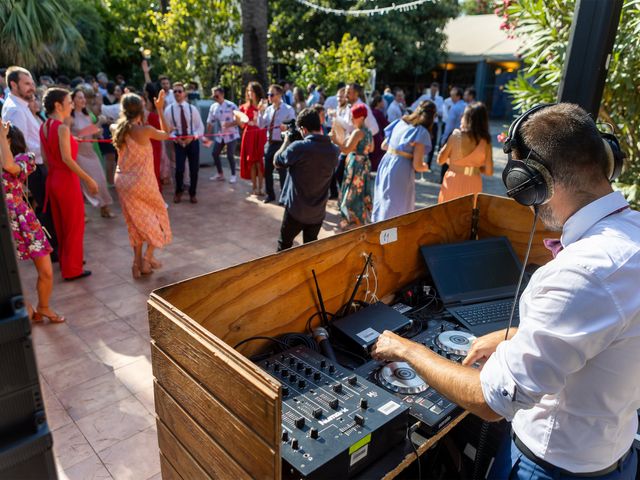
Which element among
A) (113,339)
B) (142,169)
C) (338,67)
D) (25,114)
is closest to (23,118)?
(25,114)

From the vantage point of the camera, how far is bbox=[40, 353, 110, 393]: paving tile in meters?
3.12

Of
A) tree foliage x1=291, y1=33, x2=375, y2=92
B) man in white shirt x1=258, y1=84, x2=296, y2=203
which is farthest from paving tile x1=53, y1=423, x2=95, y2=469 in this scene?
tree foliage x1=291, y1=33, x2=375, y2=92

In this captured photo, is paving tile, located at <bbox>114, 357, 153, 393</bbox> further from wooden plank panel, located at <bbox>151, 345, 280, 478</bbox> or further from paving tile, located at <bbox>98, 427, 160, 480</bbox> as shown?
wooden plank panel, located at <bbox>151, 345, 280, 478</bbox>

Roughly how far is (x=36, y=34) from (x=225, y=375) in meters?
15.4

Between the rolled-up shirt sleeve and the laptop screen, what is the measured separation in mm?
1415

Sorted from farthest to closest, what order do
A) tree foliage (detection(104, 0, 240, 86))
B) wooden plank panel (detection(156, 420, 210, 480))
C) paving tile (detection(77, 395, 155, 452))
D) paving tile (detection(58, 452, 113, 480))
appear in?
tree foliage (detection(104, 0, 240, 86))
paving tile (detection(77, 395, 155, 452))
paving tile (detection(58, 452, 113, 480))
wooden plank panel (detection(156, 420, 210, 480))

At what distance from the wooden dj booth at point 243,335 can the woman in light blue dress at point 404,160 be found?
91.0 inches

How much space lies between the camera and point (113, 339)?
144 inches

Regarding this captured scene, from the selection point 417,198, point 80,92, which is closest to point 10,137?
point 80,92

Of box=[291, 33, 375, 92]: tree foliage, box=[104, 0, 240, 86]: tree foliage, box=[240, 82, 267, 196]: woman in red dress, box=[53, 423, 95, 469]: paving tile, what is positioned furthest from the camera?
box=[104, 0, 240, 86]: tree foliage

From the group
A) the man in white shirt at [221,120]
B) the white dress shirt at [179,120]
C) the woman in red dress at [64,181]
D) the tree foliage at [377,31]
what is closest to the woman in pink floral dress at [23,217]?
the woman in red dress at [64,181]

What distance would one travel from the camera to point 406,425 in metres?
1.62

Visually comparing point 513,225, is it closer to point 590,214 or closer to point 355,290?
point 355,290

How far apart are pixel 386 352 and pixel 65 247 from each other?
3.96 meters
